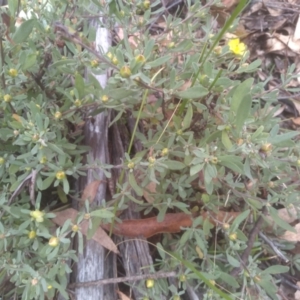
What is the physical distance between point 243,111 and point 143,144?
51 cm

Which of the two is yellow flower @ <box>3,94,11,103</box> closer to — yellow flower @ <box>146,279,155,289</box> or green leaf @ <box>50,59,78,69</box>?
green leaf @ <box>50,59,78,69</box>

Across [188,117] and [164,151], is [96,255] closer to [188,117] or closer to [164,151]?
[164,151]

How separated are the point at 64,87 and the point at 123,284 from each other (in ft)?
2.89

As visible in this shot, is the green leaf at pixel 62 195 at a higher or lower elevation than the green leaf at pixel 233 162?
lower

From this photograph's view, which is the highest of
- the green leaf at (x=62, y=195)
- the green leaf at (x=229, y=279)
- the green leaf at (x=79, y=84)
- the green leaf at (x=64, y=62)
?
the green leaf at (x=64, y=62)

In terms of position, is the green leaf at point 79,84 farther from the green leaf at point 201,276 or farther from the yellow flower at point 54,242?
the green leaf at point 201,276

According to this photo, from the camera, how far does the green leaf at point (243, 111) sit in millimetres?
1220

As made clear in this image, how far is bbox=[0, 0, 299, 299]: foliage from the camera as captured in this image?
140cm

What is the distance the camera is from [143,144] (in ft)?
5.38

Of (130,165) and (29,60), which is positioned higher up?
(29,60)

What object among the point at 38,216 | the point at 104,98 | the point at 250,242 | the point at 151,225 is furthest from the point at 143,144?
the point at 250,242

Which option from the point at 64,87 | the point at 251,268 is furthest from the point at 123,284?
the point at 64,87

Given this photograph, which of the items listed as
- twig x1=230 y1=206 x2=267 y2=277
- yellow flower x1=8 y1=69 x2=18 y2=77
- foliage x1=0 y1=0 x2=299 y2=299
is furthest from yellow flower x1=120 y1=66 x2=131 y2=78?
twig x1=230 y1=206 x2=267 y2=277

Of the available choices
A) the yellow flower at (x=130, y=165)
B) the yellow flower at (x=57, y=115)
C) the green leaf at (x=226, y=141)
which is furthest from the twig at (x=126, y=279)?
the yellow flower at (x=57, y=115)
